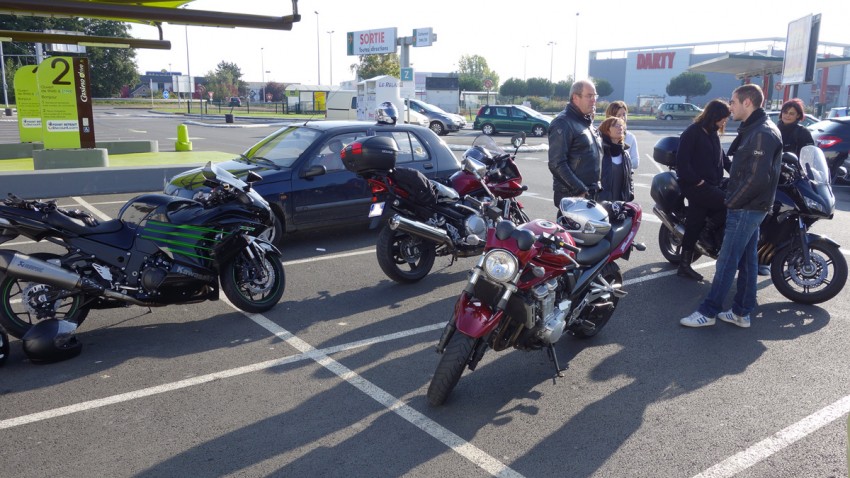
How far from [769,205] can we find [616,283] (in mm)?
1382

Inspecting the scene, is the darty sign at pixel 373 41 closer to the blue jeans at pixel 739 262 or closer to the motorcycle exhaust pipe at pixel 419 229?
the motorcycle exhaust pipe at pixel 419 229

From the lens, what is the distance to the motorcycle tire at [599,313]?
511 cm

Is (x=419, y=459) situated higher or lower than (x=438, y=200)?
lower

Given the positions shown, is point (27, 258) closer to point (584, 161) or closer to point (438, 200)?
point (438, 200)

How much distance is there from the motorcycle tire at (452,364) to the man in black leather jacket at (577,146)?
288 centimetres

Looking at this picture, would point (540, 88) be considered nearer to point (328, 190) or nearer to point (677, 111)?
point (677, 111)

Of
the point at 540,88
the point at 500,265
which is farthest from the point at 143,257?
the point at 540,88

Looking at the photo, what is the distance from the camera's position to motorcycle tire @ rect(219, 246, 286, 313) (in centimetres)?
568

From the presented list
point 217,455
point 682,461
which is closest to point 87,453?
point 217,455

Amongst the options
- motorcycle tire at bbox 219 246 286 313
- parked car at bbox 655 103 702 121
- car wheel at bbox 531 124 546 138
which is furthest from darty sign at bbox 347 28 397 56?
motorcycle tire at bbox 219 246 286 313

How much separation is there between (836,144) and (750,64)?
29.4 metres

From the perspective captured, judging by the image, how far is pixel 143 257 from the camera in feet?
17.1

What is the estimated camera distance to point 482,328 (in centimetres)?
391

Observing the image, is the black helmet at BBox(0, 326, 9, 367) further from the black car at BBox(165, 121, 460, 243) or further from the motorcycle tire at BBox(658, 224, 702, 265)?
the motorcycle tire at BBox(658, 224, 702, 265)
